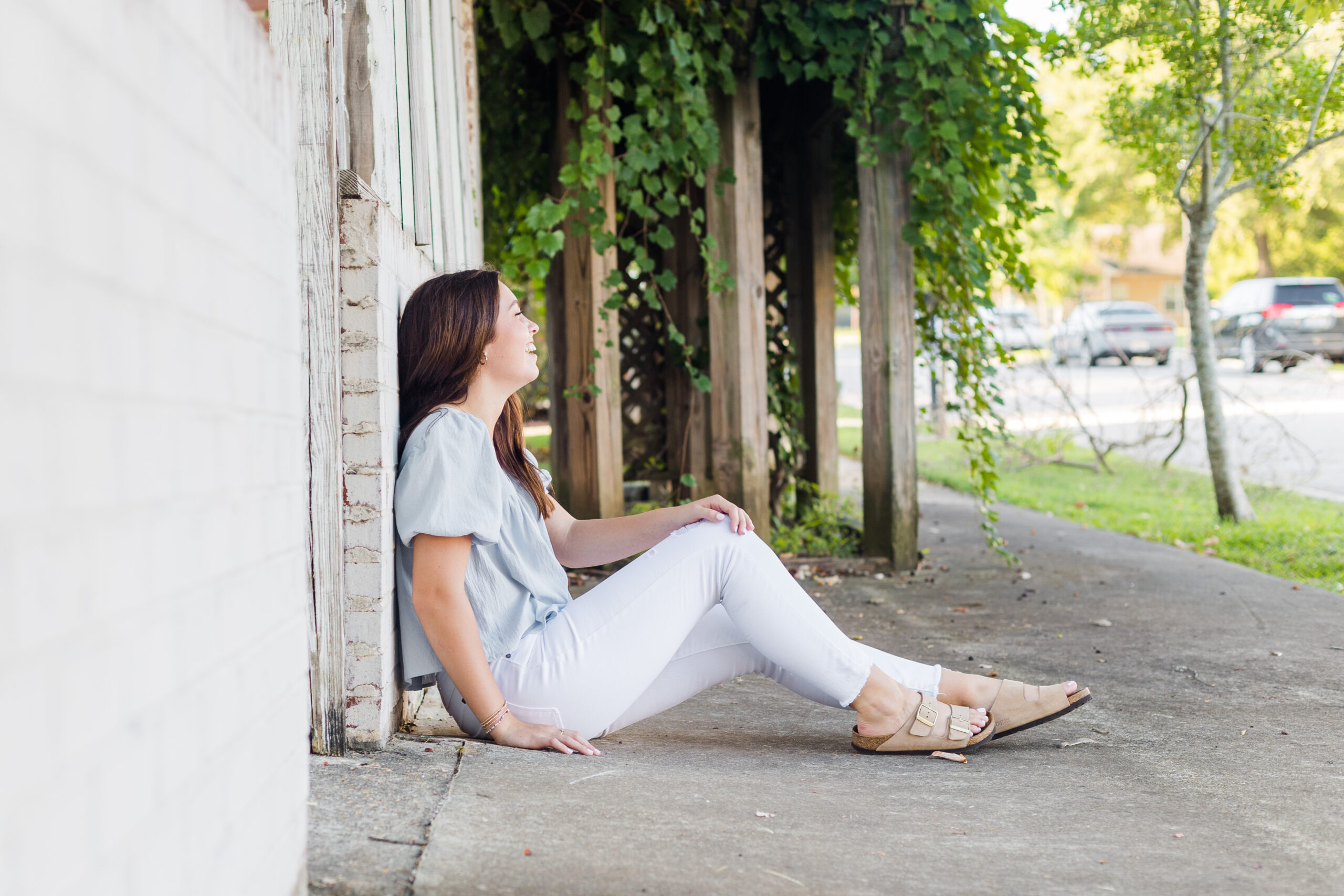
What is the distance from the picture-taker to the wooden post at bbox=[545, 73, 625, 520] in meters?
4.74

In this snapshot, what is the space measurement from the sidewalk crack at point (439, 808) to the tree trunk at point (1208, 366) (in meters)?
5.72

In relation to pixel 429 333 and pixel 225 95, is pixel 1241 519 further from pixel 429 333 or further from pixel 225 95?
pixel 225 95

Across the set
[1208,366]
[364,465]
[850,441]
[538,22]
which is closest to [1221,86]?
[1208,366]

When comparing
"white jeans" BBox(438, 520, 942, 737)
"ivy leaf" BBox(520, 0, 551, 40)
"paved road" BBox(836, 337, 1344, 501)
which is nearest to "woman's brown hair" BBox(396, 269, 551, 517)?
"white jeans" BBox(438, 520, 942, 737)

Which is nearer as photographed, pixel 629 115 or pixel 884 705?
pixel 884 705

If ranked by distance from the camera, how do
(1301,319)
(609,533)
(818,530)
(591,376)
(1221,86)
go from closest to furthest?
(609,533), (591,376), (818,530), (1221,86), (1301,319)

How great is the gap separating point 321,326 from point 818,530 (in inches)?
158

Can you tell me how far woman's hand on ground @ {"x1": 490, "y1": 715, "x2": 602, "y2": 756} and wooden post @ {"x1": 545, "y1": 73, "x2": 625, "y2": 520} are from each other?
2505mm

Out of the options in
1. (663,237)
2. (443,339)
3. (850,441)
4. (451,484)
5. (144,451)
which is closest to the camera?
(144,451)

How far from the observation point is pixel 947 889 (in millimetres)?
1657

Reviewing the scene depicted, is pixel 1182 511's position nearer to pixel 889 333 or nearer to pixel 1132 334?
pixel 889 333

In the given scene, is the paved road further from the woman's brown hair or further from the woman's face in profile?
the woman's brown hair

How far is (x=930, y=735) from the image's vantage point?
2496mm

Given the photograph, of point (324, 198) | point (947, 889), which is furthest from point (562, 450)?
point (947, 889)
